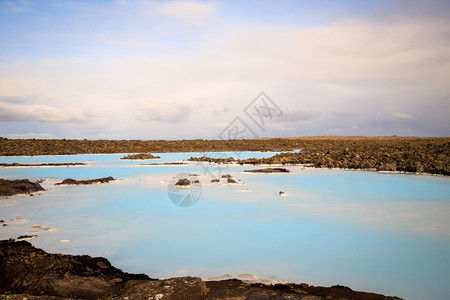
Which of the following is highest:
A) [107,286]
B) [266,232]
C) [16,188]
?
[16,188]

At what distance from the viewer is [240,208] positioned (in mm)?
12711

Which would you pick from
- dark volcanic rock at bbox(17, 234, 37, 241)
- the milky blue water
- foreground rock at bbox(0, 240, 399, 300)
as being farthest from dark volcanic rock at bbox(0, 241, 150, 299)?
dark volcanic rock at bbox(17, 234, 37, 241)

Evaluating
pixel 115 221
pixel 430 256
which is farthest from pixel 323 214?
pixel 115 221

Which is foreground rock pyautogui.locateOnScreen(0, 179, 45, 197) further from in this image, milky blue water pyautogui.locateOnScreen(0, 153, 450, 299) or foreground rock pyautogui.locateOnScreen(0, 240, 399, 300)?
foreground rock pyautogui.locateOnScreen(0, 240, 399, 300)

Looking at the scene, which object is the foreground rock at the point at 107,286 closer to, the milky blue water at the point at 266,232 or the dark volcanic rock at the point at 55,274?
the dark volcanic rock at the point at 55,274

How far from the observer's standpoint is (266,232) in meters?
9.37

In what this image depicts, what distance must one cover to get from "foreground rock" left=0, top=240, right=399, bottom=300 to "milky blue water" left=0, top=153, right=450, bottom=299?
855mm

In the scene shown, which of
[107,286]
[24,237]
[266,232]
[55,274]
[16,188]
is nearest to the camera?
[107,286]

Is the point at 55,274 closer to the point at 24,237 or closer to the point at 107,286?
the point at 107,286

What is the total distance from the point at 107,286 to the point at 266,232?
5.12m

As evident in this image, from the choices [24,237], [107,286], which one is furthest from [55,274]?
[24,237]

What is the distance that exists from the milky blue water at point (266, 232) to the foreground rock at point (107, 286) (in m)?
0.86

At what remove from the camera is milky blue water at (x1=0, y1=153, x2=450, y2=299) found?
6547 mm

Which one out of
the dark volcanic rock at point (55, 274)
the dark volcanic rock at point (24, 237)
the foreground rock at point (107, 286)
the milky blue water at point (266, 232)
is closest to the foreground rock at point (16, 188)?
the milky blue water at point (266, 232)
